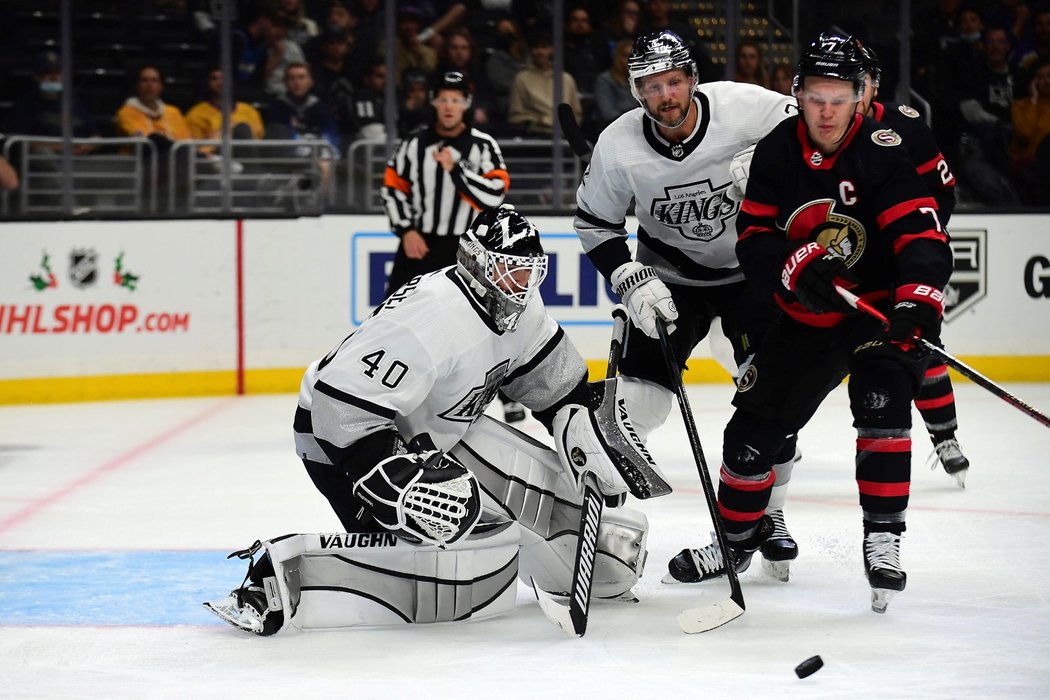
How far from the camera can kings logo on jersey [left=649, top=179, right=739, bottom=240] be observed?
10.5 ft

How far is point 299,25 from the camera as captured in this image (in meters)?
6.57

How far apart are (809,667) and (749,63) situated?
181 inches

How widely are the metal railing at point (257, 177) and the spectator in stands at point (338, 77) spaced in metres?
0.15

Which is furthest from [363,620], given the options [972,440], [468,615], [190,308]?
[190,308]

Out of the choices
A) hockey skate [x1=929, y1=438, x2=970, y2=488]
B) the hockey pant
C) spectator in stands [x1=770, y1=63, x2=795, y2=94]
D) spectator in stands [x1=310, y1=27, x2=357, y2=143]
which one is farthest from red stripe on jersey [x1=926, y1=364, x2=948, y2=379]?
spectator in stands [x1=310, y1=27, x2=357, y2=143]

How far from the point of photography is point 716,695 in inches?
85.8

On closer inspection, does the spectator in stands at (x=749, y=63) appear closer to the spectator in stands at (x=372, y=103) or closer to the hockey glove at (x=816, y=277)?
the spectator in stands at (x=372, y=103)

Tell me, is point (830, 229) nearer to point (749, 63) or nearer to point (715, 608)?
point (715, 608)

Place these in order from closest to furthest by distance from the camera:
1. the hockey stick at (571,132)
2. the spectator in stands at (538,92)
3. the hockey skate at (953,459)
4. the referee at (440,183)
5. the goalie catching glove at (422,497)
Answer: the goalie catching glove at (422,497) < the hockey stick at (571,132) < the hockey skate at (953,459) < the referee at (440,183) < the spectator in stands at (538,92)

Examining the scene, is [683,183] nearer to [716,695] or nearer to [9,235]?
[716,695]

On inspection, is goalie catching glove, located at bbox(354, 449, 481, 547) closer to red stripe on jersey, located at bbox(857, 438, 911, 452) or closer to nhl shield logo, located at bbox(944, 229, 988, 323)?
red stripe on jersey, located at bbox(857, 438, 911, 452)

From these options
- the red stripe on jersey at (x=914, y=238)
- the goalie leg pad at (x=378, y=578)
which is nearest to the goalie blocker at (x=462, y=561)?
the goalie leg pad at (x=378, y=578)

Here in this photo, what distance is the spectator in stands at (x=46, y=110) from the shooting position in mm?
6141

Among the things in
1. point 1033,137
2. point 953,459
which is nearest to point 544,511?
point 953,459
